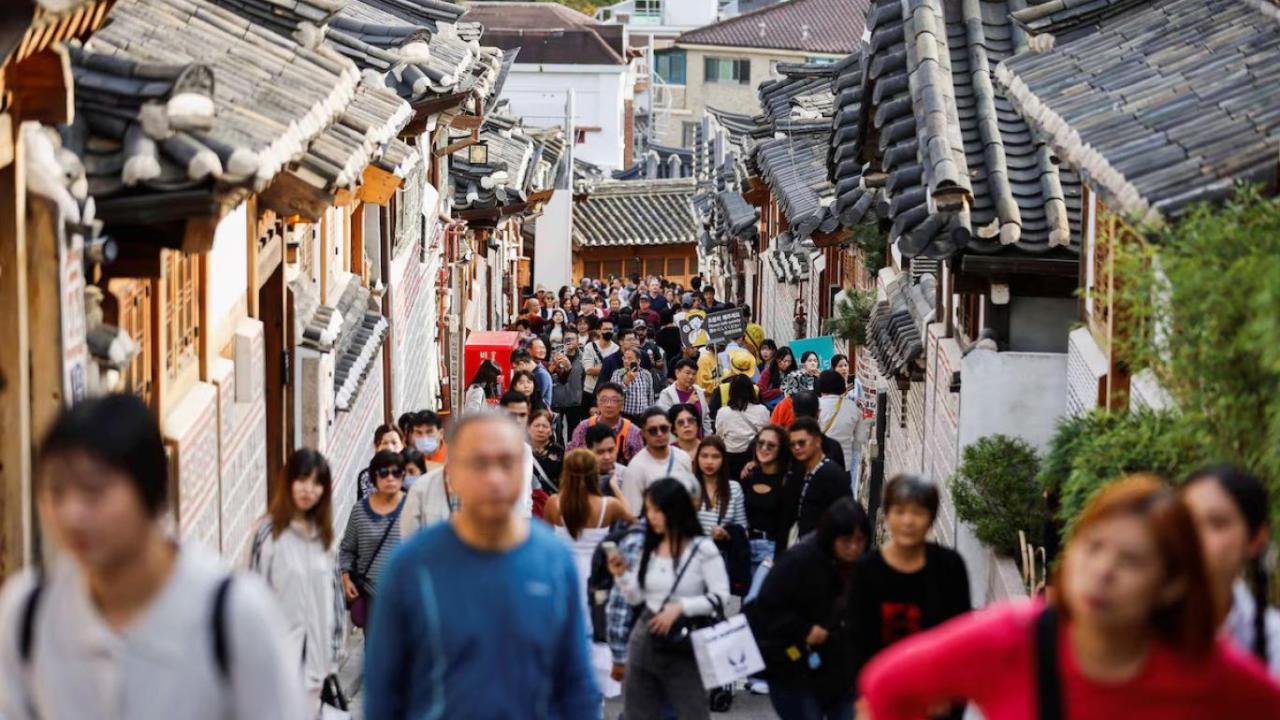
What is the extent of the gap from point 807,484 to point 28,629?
9.16 metres

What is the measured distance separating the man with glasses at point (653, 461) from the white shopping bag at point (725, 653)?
3.33 meters

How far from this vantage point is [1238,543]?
594 centimetres

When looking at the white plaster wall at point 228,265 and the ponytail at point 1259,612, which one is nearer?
the ponytail at point 1259,612

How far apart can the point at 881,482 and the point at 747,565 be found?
412 inches

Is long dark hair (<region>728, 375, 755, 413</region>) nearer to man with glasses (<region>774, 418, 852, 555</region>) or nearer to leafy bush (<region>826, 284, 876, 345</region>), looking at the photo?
man with glasses (<region>774, 418, 852, 555</region>)

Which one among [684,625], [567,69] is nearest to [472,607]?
[684,625]

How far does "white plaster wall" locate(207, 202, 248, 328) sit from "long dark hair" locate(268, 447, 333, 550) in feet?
8.47

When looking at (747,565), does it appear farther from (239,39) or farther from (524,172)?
(524,172)

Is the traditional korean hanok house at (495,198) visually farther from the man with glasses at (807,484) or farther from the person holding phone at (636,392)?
the man with glasses at (807,484)

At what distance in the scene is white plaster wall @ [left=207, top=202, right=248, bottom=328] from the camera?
12617 mm

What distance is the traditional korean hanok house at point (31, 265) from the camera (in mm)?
8156

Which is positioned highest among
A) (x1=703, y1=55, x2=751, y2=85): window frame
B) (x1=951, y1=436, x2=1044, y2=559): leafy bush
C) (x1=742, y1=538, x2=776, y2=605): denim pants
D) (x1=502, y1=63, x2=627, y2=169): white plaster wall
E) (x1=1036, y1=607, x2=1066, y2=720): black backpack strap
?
(x1=703, y1=55, x2=751, y2=85): window frame

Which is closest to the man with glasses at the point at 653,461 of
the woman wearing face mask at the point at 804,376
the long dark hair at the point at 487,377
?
the woman wearing face mask at the point at 804,376

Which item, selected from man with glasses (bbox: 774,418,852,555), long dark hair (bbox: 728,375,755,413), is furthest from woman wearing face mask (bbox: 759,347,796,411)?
man with glasses (bbox: 774,418,852,555)
